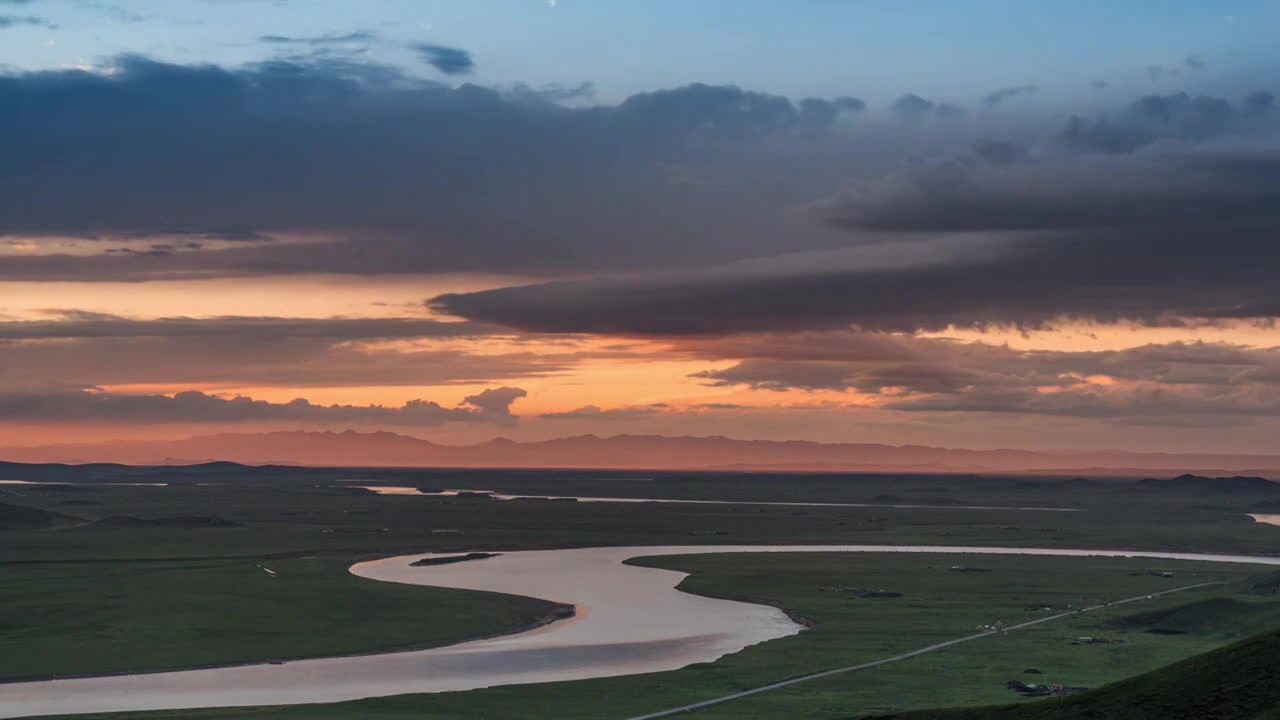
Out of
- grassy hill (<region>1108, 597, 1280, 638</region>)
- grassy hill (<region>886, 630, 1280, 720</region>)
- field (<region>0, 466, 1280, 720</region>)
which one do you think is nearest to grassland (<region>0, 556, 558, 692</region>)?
field (<region>0, 466, 1280, 720</region>)

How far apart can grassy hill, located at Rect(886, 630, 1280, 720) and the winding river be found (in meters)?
29.9

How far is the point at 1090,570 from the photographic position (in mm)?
159000

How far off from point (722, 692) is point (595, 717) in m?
10.1

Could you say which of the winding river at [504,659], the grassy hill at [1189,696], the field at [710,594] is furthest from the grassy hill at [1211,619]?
the grassy hill at [1189,696]

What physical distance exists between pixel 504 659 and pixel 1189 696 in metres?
48.8

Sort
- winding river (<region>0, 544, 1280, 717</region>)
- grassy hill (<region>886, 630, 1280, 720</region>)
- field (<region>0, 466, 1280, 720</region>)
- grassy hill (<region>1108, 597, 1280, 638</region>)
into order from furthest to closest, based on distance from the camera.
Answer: grassy hill (<region>1108, 597, 1280, 638</region>) → winding river (<region>0, 544, 1280, 717</region>) → field (<region>0, 466, 1280, 720</region>) → grassy hill (<region>886, 630, 1280, 720</region>)

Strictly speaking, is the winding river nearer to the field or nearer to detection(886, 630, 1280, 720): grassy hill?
the field

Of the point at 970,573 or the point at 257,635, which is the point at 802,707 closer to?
the point at 257,635

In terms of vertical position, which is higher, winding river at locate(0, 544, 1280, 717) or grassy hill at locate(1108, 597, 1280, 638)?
grassy hill at locate(1108, 597, 1280, 638)

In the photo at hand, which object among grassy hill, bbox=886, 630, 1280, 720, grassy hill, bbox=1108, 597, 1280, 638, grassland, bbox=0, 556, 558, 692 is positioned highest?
grassy hill, bbox=886, 630, 1280, 720

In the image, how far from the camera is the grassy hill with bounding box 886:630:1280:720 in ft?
194

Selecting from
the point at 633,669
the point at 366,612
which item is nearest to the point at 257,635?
the point at 366,612

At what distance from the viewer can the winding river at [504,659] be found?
7994 cm

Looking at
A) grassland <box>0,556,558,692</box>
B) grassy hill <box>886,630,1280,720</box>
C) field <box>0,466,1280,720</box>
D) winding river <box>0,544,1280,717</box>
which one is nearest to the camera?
grassy hill <box>886,630,1280,720</box>
